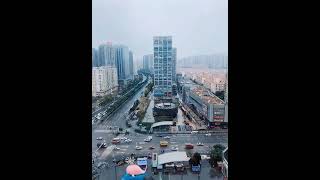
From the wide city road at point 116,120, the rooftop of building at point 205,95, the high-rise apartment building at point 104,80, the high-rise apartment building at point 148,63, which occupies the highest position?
the high-rise apartment building at point 148,63

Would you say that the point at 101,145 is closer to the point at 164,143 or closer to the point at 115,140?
the point at 115,140

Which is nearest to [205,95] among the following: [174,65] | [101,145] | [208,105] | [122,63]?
[208,105]

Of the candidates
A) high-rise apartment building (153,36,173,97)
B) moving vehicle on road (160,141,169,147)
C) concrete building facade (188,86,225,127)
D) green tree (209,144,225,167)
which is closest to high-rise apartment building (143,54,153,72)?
high-rise apartment building (153,36,173,97)

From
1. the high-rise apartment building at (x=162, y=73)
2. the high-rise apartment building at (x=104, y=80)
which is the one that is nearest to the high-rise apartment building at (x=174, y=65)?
the high-rise apartment building at (x=162, y=73)

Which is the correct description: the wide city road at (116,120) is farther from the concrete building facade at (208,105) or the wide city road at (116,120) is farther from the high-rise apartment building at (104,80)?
the concrete building facade at (208,105)
